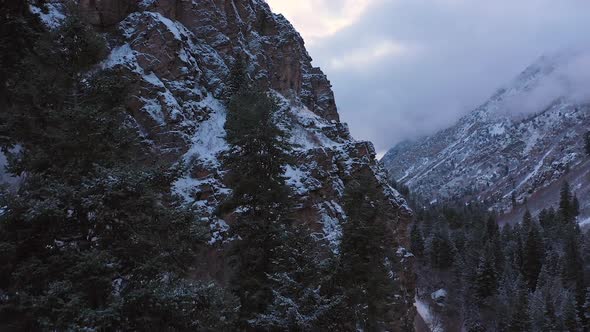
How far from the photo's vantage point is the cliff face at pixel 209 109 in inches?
1272

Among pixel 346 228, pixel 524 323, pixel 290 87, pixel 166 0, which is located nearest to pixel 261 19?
pixel 290 87

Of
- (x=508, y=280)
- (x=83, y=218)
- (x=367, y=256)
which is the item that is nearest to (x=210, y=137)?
(x=367, y=256)

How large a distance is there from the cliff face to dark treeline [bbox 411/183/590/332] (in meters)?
24.4

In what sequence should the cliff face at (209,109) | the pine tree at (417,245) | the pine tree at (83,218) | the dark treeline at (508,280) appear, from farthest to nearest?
the pine tree at (417,245) → the dark treeline at (508,280) → the cliff face at (209,109) → the pine tree at (83,218)

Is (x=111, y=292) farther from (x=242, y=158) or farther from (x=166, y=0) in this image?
(x=166, y=0)

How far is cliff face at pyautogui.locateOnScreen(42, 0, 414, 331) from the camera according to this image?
32312 mm

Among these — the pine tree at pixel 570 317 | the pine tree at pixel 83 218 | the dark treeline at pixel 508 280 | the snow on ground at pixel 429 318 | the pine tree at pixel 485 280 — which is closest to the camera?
the pine tree at pixel 83 218

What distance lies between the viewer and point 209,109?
37.8 metres

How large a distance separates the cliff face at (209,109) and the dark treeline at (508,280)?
2436 centimetres

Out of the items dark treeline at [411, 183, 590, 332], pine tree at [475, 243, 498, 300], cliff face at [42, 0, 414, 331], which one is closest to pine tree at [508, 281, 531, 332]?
dark treeline at [411, 183, 590, 332]

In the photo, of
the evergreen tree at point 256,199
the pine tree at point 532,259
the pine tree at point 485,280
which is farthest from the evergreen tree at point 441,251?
the evergreen tree at point 256,199

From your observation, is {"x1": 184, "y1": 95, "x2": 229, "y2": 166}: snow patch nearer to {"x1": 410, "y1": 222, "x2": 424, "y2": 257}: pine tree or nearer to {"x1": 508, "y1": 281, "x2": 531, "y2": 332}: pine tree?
{"x1": 508, "y1": 281, "x2": 531, "y2": 332}: pine tree

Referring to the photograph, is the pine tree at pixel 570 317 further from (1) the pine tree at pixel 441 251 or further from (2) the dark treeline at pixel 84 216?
(2) the dark treeline at pixel 84 216

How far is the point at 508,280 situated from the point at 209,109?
164 feet
